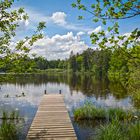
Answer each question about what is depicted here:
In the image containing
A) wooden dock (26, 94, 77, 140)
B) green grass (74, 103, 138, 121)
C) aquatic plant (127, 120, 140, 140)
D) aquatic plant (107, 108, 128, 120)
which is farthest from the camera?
green grass (74, 103, 138, 121)

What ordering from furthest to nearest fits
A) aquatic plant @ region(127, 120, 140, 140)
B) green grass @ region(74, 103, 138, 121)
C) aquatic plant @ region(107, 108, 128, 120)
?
green grass @ region(74, 103, 138, 121), aquatic plant @ region(107, 108, 128, 120), aquatic plant @ region(127, 120, 140, 140)

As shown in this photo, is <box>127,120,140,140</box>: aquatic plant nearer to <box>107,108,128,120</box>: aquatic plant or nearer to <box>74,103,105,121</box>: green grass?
<box>107,108,128,120</box>: aquatic plant

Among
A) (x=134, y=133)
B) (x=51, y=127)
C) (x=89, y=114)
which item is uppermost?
(x=134, y=133)

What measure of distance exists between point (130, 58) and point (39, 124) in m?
8.90

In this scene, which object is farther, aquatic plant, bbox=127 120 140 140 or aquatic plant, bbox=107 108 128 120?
aquatic plant, bbox=107 108 128 120

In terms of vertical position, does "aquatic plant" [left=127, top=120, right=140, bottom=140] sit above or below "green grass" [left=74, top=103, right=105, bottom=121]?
above

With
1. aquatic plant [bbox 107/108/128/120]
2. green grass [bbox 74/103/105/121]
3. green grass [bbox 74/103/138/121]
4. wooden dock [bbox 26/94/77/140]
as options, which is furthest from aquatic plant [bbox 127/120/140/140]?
green grass [bbox 74/103/105/121]

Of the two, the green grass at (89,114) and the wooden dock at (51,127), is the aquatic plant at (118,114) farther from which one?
the wooden dock at (51,127)

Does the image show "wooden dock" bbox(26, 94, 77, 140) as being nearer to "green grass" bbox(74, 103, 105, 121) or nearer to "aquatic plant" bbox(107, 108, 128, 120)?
"green grass" bbox(74, 103, 105, 121)

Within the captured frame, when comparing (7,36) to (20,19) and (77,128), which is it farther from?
(77,128)

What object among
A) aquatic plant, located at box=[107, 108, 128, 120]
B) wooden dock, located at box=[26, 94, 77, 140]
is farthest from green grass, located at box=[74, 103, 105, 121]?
wooden dock, located at box=[26, 94, 77, 140]

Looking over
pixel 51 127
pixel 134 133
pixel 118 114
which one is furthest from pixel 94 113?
pixel 134 133

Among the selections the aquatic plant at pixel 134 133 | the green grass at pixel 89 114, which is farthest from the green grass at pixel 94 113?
the aquatic plant at pixel 134 133

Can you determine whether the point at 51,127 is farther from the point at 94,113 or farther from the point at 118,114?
the point at 118,114
